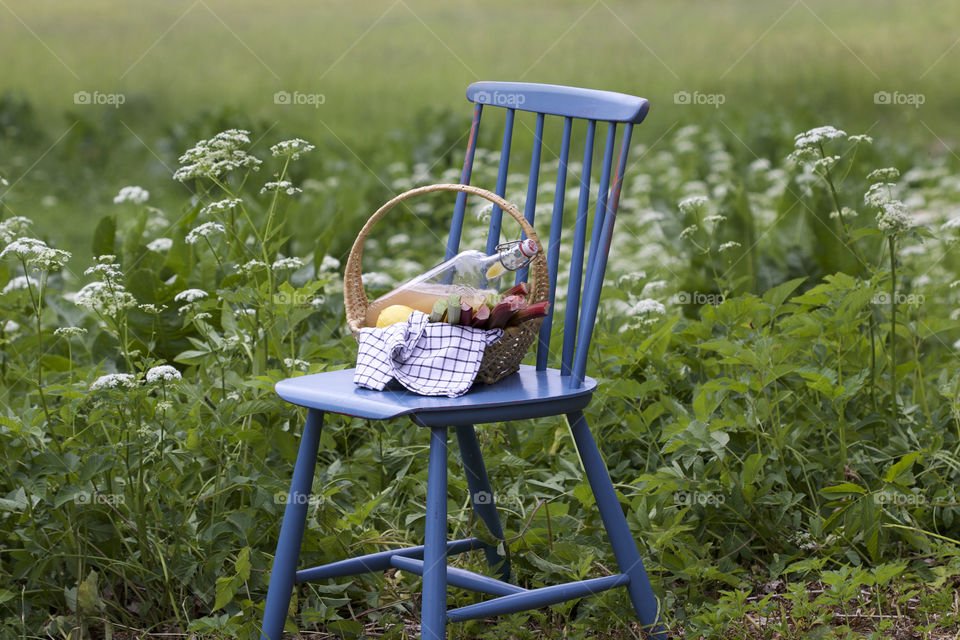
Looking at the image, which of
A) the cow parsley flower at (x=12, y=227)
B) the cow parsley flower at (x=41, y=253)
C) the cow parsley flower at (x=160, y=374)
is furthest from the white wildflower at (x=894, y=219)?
the cow parsley flower at (x=12, y=227)

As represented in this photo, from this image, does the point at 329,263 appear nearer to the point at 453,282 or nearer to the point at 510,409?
the point at 453,282

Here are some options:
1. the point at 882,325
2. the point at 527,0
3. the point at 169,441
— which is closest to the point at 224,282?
the point at 169,441

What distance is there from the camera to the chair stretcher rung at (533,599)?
1663 millimetres

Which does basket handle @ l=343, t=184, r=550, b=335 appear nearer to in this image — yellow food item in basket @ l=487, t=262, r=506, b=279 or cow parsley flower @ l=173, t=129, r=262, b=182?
yellow food item in basket @ l=487, t=262, r=506, b=279

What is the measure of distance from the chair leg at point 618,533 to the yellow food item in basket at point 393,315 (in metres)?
0.34

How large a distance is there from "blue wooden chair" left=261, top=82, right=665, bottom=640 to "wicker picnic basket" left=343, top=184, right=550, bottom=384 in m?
0.03

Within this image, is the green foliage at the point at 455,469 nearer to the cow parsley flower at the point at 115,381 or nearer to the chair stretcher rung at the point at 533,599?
the cow parsley flower at the point at 115,381

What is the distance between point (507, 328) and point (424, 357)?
0.52 feet

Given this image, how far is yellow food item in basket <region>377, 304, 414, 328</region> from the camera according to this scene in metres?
1.79

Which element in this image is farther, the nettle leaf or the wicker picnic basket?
the nettle leaf

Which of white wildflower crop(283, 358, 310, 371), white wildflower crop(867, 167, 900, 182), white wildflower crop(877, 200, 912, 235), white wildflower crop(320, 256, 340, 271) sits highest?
white wildflower crop(867, 167, 900, 182)

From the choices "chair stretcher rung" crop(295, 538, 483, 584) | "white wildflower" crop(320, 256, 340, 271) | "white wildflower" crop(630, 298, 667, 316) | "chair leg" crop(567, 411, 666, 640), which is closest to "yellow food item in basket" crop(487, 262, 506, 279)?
"chair leg" crop(567, 411, 666, 640)

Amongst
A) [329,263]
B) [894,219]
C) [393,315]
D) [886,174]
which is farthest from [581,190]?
[329,263]

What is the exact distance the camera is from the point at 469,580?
1838 mm
